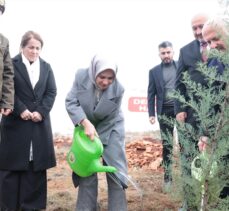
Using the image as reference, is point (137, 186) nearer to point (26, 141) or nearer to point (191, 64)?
point (26, 141)

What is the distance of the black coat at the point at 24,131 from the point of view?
386cm

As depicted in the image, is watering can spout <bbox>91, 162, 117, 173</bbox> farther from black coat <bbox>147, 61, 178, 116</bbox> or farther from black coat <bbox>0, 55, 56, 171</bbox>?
black coat <bbox>147, 61, 178, 116</bbox>

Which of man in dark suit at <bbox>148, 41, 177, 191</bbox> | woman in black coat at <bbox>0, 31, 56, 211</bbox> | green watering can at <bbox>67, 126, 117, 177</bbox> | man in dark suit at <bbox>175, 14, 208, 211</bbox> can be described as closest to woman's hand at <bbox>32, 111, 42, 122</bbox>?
woman in black coat at <bbox>0, 31, 56, 211</bbox>

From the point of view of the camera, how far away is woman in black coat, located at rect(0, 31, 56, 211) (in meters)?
3.88

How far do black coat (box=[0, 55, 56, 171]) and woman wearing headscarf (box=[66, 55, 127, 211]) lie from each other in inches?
19.9

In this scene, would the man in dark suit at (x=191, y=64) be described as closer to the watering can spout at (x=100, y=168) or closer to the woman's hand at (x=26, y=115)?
the watering can spout at (x=100, y=168)

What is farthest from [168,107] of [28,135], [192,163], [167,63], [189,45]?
[192,163]

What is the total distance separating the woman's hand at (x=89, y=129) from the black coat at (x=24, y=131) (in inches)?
28.3

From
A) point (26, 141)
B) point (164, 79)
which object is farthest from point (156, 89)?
point (26, 141)

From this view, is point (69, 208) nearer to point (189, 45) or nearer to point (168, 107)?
point (168, 107)

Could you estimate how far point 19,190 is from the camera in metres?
3.94

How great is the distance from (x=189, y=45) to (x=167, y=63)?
1.46 metres

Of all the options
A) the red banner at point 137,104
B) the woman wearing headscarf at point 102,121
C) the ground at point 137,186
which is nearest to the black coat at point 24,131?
the woman wearing headscarf at point 102,121

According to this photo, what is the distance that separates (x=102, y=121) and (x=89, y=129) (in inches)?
12.1
